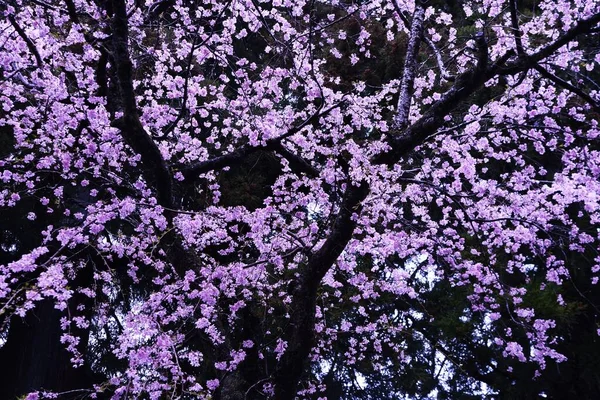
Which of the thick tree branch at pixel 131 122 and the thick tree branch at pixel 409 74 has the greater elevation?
the thick tree branch at pixel 409 74

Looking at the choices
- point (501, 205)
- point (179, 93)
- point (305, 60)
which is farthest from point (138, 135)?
point (501, 205)

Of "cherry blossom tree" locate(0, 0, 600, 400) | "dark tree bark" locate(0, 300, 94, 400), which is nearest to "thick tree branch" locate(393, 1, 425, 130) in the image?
"cherry blossom tree" locate(0, 0, 600, 400)

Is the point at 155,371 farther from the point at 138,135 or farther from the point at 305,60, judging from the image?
the point at 305,60

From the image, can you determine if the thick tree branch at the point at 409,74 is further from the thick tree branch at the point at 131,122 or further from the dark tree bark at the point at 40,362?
the dark tree bark at the point at 40,362

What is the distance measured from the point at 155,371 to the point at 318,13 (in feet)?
20.8

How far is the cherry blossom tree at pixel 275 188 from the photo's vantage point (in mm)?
4121

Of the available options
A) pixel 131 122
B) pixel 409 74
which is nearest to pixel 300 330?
pixel 131 122

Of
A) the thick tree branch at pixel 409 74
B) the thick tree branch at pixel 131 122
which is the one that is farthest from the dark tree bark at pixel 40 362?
the thick tree branch at pixel 409 74

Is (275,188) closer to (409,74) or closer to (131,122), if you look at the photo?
(409,74)

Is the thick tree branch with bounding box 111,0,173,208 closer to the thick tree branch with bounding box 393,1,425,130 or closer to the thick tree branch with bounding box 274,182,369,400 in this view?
the thick tree branch with bounding box 274,182,369,400

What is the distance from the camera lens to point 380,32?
27.0ft

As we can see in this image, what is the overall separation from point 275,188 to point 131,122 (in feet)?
8.09

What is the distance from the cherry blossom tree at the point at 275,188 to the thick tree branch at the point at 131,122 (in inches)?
0.6

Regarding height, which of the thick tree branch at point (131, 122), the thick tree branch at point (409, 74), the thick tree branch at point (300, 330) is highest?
the thick tree branch at point (409, 74)
